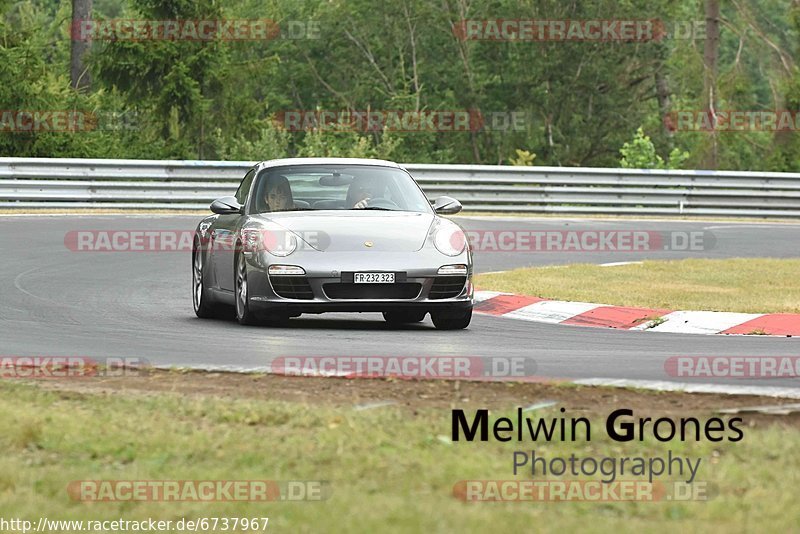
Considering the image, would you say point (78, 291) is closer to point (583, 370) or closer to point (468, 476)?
point (583, 370)

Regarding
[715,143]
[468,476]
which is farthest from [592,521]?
[715,143]

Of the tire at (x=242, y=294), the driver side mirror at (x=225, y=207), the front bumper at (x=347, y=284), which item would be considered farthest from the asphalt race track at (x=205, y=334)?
the driver side mirror at (x=225, y=207)

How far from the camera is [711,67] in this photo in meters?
46.3

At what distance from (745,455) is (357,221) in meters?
6.22

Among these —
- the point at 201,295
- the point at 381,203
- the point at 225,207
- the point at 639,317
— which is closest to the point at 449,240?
the point at 381,203

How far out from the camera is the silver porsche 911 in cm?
1207

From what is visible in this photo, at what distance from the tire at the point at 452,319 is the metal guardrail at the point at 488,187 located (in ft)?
50.0

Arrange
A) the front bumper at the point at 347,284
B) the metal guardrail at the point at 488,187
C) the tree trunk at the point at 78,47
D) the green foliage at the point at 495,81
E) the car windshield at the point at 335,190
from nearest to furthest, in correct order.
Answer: the front bumper at the point at 347,284 → the car windshield at the point at 335,190 → the metal guardrail at the point at 488,187 → the tree trunk at the point at 78,47 → the green foliage at the point at 495,81

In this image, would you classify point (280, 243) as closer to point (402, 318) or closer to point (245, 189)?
point (245, 189)

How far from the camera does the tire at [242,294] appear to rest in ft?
Answer: 40.5

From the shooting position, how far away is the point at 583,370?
9367mm

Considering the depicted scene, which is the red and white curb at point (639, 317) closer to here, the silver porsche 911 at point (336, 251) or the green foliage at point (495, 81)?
the silver porsche 911 at point (336, 251)

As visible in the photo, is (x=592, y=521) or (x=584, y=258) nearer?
(x=592, y=521)

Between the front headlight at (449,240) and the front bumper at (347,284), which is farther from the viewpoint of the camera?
the front headlight at (449,240)
